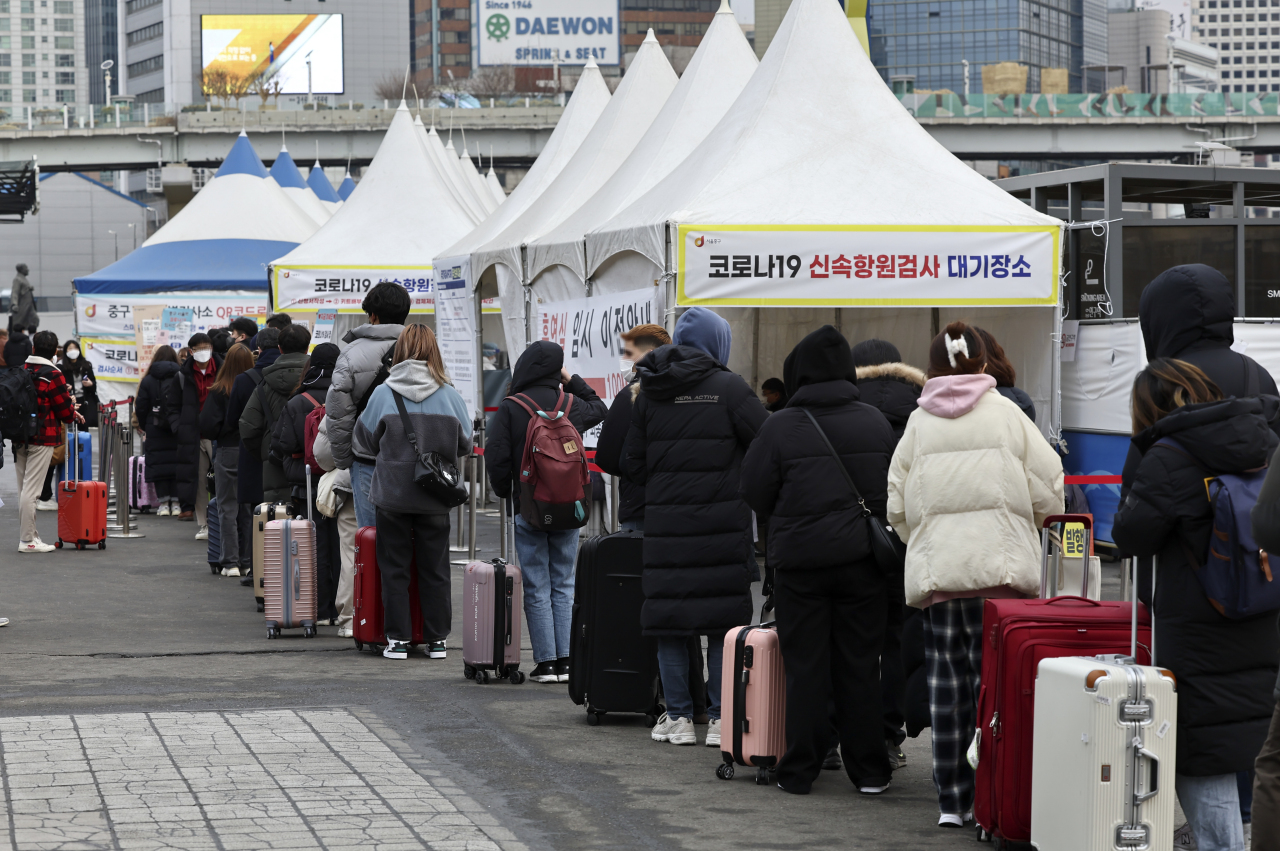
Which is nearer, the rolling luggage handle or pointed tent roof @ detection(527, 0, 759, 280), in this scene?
the rolling luggage handle

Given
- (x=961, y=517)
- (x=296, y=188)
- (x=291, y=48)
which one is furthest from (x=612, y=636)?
(x=291, y=48)

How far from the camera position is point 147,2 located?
14700 cm

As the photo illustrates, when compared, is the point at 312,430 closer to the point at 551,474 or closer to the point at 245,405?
the point at 245,405

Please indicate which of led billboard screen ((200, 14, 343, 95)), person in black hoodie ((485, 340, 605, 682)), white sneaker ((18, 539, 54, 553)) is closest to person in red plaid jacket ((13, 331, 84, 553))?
white sneaker ((18, 539, 54, 553))

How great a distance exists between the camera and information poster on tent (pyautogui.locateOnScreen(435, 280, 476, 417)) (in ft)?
53.2

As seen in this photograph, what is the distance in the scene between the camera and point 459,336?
16.6m

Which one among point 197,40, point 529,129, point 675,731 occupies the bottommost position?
point 675,731

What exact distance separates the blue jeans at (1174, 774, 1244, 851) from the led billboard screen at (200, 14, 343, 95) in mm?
102181

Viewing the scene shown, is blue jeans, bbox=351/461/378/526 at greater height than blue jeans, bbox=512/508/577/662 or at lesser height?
greater

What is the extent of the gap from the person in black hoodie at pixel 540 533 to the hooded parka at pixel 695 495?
1575 mm

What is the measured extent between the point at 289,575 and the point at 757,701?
14.6 feet

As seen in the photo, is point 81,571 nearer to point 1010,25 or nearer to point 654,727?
point 654,727

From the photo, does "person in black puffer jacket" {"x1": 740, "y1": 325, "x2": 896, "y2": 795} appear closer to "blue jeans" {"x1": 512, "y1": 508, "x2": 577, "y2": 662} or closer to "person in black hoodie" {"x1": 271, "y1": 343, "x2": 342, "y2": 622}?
"blue jeans" {"x1": 512, "y1": 508, "x2": 577, "y2": 662}

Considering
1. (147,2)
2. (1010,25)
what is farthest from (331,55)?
(1010,25)
